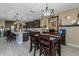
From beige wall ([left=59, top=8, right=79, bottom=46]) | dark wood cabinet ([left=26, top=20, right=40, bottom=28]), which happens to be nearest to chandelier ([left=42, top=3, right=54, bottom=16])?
dark wood cabinet ([left=26, top=20, right=40, bottom=28])

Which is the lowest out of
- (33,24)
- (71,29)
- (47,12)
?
(71,29)

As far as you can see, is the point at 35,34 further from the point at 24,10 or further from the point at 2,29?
the point at 2,29

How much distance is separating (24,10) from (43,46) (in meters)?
1.52

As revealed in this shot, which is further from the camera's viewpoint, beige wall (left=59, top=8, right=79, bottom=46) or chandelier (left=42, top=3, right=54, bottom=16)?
beige wall (left=59, top=8, right=79, bottom=46)

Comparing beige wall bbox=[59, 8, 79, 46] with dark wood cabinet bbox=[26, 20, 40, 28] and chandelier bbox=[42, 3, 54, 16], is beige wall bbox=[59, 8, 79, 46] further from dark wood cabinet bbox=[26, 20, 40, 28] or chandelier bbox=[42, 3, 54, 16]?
dark wood cabinet bbox=[26, 20, 40, 28]

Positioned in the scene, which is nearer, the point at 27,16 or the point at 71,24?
the point at 27,16

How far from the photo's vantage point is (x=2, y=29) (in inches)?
146

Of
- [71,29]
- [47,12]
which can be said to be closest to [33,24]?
[47,12]

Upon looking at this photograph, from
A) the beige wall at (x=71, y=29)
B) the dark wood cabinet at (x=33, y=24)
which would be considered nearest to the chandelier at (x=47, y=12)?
the dark wood cabinet at (x=33, y=24)

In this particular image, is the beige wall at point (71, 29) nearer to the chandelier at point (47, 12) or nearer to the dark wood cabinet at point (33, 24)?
the chandelier at point (47, 12)

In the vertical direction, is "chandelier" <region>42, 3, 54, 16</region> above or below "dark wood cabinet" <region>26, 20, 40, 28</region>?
above

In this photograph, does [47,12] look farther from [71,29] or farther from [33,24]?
[71,29]

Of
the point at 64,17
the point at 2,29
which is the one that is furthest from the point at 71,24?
the point at 2,29

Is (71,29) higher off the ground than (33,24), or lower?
lower
